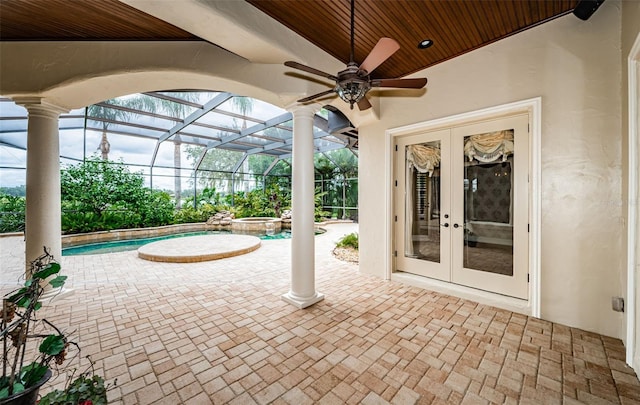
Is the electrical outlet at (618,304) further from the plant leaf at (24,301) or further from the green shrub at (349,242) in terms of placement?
the green shrub at (349,242)

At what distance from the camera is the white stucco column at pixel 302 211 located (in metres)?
3.39

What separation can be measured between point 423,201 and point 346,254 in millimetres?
2590

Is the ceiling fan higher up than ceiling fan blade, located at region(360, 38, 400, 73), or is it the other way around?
ceiling fan blade, located at region(360, 38, 400, 73)

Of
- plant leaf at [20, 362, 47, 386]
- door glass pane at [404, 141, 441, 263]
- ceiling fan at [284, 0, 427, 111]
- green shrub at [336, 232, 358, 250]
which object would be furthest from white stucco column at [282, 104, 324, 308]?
green shrub at [336, 232, 358, 250]

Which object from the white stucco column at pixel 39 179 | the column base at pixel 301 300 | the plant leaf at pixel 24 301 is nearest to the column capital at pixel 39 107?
the white stucco column at pixel 39 179

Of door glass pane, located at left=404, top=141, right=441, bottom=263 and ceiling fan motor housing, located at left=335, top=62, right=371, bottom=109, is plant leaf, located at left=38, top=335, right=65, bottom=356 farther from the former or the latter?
door glass pane, located at left=404, top=141, right=441, bottom=263

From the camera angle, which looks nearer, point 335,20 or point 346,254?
point 335,20

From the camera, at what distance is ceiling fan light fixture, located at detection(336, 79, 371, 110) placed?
2273 millimetres

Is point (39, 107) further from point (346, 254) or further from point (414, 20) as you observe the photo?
point (346, 254)

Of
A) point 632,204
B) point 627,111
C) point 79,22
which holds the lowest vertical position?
point 632,204

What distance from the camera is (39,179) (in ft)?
11.1

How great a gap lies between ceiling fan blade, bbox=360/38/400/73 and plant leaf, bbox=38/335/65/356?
2603 millimetres

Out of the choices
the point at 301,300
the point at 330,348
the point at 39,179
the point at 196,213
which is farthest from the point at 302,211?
the point at 196,213

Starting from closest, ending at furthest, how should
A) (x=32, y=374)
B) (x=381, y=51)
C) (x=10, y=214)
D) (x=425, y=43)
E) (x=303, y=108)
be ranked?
(x=32, y=374)
(x=381, y=51)
(x=425, y=43)
(x=303, y=108)
(x=10, y=214)
